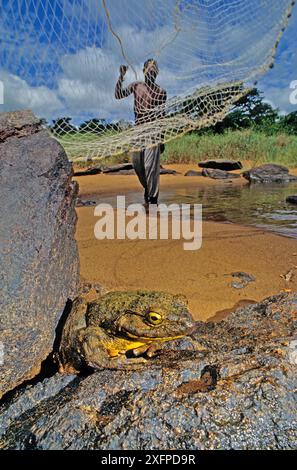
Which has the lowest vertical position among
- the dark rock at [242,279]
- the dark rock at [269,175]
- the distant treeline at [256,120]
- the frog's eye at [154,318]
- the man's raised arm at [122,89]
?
the dark rock at [242,279]

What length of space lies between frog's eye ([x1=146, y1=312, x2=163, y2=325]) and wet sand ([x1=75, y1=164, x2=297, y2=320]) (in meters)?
1.13

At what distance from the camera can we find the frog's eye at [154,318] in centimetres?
165

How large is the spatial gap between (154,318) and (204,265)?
7.06ft

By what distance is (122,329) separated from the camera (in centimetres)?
171

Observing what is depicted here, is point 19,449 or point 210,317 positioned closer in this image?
point 19,449

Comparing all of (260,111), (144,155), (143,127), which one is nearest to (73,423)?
(143,127)

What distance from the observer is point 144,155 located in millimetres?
7293

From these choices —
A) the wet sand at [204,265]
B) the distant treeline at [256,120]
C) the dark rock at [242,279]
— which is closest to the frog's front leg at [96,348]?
the wet sand at [204,265]

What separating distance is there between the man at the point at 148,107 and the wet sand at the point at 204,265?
2.43 m

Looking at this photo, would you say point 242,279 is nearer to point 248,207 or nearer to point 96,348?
point 96,348

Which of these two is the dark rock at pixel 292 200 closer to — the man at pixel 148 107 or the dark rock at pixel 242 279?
the man at pixel 148 107

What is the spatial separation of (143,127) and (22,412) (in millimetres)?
4961

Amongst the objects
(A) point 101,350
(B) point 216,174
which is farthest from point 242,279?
(B) point 216,174

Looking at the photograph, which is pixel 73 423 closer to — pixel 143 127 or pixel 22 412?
pixel 22 412
